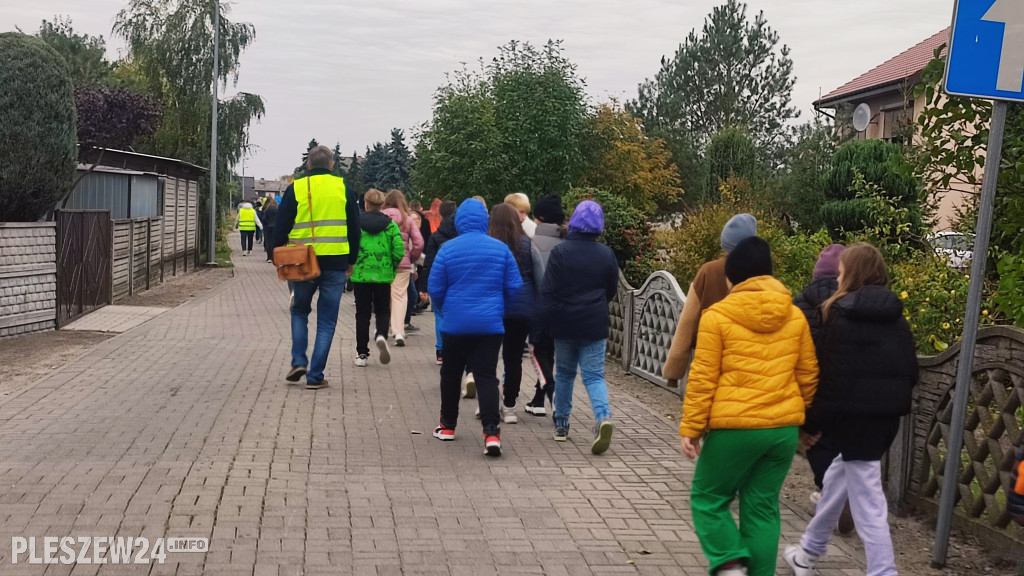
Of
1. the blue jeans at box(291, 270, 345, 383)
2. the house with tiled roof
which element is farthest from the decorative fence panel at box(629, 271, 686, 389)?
the house with tiled roof

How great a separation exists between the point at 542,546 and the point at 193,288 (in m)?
19.9

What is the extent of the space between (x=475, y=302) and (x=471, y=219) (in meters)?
0.61

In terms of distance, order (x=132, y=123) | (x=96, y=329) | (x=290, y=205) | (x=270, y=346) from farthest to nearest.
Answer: (x=132, y=123) → (x=96, y=329) → (x=270, y=346) → (x=290, y=205)

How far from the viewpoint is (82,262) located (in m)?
15.6

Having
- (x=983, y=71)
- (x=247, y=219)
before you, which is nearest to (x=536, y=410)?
(x=983, y=71)

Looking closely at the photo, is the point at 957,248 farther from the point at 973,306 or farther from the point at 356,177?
the point at 356,177

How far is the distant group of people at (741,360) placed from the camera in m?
4.45

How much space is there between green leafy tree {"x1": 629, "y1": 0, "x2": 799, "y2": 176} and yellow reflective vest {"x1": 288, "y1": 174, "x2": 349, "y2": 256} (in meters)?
51.3

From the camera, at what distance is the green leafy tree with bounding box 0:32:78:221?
13.8 m

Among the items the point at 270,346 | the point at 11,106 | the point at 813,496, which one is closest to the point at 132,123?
the point at 11,106

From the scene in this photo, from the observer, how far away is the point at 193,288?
2384 cm

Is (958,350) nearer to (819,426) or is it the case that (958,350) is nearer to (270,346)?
(819,426)

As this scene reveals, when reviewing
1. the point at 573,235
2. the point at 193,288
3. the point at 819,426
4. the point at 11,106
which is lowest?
the point at 193,288

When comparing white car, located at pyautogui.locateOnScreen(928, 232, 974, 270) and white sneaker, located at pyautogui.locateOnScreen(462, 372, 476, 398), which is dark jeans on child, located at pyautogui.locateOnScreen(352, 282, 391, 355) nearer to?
white sneaker, located at pyautogui.locateOnScreen(462, 372, 476, 398)
